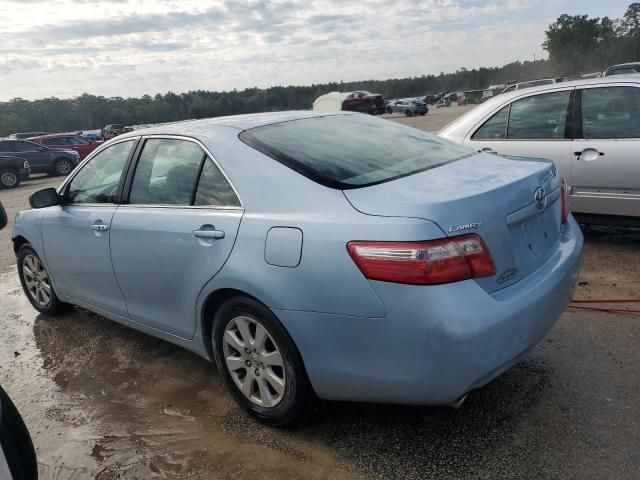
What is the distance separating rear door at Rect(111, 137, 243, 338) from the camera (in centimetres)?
290

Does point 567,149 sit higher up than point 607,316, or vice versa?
point 567,149

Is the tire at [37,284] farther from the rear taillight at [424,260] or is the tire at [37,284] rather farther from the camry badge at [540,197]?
the camry badge at [540,197]

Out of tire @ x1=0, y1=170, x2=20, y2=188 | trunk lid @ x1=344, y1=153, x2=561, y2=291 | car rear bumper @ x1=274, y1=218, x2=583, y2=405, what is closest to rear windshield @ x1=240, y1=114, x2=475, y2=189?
trunk lid @ x1=344, y1=153, x2=561, y2=291

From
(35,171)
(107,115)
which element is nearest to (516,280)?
(35,171)

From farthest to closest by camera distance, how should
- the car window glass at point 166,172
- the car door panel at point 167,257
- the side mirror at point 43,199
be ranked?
the side mirror at point 43,199, the car window glass at point 166,172, the car door panel at point 167,257

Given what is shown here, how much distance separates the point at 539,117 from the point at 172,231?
394cm

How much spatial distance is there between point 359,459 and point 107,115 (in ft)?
217

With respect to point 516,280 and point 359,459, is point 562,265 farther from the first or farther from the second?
point 359,459

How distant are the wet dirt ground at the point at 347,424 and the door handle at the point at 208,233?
102cm

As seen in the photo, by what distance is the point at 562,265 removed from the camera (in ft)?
9.02

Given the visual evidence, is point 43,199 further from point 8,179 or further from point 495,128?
point 8,179

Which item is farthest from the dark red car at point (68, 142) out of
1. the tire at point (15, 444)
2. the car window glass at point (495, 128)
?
the tire at point (15, 444)

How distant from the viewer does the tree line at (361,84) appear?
135ft

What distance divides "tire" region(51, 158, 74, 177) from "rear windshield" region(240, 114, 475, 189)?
20.0 meters
